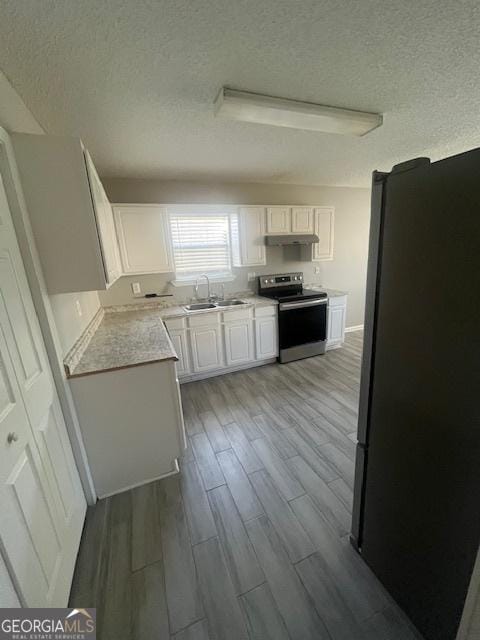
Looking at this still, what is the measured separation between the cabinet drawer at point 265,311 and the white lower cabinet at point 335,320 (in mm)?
925

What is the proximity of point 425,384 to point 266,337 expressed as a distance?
2571 mm

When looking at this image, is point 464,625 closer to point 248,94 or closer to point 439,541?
point 439,541

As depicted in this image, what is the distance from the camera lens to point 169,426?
1795 mm

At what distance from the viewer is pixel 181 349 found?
3027 millimetres

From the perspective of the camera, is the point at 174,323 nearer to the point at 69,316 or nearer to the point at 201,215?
the point at 69,316

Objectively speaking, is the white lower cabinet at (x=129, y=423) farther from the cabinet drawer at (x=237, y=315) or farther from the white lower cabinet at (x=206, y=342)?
the cabinet drawer at (x=237, y=315)

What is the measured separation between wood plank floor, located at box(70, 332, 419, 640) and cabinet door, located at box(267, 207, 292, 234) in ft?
8.39

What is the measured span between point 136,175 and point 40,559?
3.30 m

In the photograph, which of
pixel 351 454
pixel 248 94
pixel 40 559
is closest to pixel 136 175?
pixel 248 94

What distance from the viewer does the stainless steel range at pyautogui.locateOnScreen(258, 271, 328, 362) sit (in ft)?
11.3

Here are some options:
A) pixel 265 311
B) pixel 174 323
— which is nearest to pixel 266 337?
pixel 265 311

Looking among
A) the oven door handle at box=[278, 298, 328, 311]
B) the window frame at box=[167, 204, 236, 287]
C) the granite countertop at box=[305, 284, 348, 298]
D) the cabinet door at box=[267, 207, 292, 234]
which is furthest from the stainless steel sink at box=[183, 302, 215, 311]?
the granite countertop at box=[305, 284, 348, 298]

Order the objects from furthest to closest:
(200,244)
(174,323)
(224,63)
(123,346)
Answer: (200,244) < (174,323) < (123,346) < (224,63)

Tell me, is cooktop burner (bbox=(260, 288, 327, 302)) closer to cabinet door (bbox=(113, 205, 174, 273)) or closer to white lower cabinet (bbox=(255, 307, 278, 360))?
white lower cabinet (bbox=(255, 307, 278, 360))
